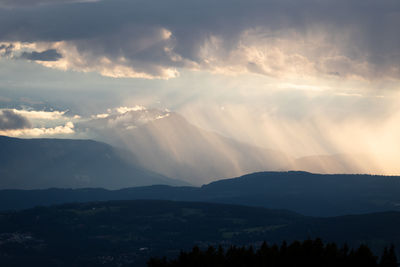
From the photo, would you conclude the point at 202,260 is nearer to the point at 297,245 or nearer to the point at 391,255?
the point at 297,245

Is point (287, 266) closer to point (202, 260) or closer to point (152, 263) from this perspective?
point (202, 260)

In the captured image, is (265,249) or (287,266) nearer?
(287,266)

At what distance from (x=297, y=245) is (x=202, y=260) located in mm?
29873

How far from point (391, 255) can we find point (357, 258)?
9.68 m

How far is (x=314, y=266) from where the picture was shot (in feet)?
584

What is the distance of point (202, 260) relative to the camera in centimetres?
18588

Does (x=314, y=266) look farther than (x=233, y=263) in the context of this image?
No

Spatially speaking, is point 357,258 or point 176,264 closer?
point 357,258

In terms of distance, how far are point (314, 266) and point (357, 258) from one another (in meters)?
12.8

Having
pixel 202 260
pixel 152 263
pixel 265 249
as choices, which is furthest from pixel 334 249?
pixel 152 263

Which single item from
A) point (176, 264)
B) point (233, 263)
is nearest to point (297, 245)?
point (233, 263)

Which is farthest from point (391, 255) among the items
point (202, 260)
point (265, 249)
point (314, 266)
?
point (202, 260)

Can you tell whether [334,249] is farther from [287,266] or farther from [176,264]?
[176,264]

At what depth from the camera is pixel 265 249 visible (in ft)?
625
